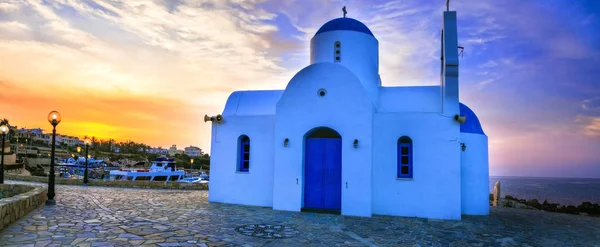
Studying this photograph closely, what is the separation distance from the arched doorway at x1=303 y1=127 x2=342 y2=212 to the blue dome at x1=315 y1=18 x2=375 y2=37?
4.31 metres

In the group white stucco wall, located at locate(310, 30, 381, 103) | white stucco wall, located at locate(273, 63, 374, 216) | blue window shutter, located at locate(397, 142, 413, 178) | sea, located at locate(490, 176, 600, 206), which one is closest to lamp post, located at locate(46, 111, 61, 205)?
white stucco wall, located at locate(273, 63, 374, 216)

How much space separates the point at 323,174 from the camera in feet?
Answer: 41.7

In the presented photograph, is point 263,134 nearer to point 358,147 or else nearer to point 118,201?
point 358,147

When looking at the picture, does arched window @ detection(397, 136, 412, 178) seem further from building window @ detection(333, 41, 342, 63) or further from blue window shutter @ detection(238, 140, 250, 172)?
blue window shutter @ detection(238, 140, 250, 172)

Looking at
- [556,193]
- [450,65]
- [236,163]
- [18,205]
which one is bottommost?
[556,193]

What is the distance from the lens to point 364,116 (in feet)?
39.7

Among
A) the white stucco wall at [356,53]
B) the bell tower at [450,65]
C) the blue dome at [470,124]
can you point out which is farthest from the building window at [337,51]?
the blue dome at [470,124]

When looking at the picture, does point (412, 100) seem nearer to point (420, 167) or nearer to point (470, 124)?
point (470, 124)

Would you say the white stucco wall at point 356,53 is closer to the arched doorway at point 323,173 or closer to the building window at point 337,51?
the building window at point 337,51

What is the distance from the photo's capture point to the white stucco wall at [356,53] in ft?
47.3

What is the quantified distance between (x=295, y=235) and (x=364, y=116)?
4950 mm

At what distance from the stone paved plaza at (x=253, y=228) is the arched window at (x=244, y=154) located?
6.54ft

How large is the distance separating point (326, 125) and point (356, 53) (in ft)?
12.1

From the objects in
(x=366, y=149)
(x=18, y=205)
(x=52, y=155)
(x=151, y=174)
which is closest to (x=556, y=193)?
(x=151, y=174)
